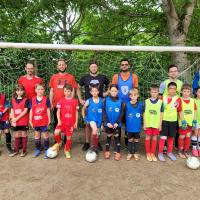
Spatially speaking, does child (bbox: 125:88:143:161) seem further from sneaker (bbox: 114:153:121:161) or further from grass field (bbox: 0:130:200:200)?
grass field (bbox: 0:130:200:200)

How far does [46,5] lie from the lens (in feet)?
24.8

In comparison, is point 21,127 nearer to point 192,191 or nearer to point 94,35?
point 192,191

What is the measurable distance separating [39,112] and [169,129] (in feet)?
8.14

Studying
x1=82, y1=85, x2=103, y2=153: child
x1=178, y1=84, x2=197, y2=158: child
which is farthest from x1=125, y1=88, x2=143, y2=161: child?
x1=178, y1=84, x2=197, y2=158: child

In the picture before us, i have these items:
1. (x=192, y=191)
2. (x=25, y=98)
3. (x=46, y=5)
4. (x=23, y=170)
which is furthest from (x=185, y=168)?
(x=46, y=5)

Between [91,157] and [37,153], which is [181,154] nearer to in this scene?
[91,157]

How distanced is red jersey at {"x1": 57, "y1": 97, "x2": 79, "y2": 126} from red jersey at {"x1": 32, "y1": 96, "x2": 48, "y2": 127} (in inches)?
11.5

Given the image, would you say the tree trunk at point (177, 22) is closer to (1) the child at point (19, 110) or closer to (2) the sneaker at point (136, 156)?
(2) the sneaker at point (136, 156)

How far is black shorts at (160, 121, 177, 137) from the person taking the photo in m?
5.36

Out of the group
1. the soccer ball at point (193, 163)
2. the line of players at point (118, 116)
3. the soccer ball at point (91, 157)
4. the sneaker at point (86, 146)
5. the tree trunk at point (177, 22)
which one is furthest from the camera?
the tree trunk at point (177, 22)

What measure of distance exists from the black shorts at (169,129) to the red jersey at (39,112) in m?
2.27

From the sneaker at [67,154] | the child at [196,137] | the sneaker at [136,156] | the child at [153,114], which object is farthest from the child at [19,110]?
the child at [196,137]

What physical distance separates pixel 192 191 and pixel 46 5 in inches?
230

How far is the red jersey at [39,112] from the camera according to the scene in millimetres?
5383
